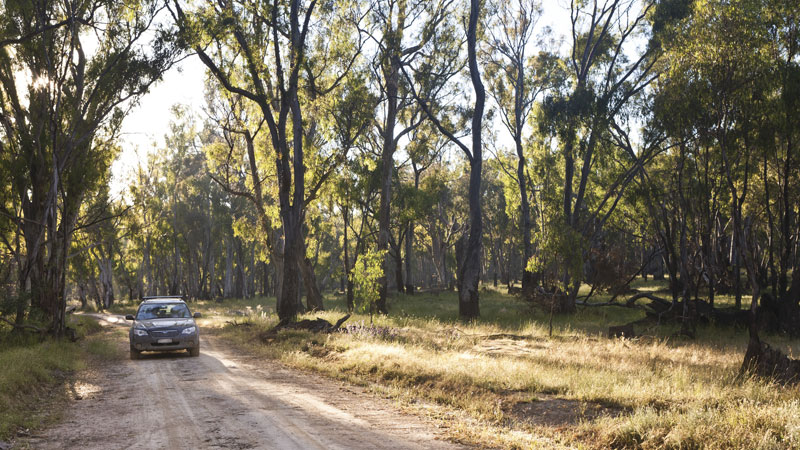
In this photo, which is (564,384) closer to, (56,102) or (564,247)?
(564,247)

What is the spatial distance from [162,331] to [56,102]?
→ 25.3ft

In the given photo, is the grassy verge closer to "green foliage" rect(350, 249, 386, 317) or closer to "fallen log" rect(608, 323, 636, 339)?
"green foliage" rect(350, 249, 386, 317)

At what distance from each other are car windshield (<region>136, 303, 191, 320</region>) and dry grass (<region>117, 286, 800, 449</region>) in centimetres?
259

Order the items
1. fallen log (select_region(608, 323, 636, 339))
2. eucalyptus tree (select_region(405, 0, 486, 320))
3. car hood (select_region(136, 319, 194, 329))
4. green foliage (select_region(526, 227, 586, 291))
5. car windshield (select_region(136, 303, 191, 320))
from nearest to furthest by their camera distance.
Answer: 1. car hood (select_region(136, 319, 194, 329))
2. car windshield (select_region(136, 303, 191, 320))
3. fallen log (select_region(608, 323, 636, 339))
4. green foliage (select_region(526, 227, 586, 291))
5. eucalyptus tree (select_region(405, 0, 486, 320))

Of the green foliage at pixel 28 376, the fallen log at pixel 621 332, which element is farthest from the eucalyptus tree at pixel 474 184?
the green foliage at pixel 28 376

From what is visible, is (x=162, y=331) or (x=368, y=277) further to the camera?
(x=368, y=277)

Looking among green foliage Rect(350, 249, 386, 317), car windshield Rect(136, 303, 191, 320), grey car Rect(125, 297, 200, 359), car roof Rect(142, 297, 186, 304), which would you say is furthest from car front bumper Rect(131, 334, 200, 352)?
green foliage Rect(350, 249, 386, 317)

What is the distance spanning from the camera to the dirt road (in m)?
6.85

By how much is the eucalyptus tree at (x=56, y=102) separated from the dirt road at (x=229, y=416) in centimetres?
803

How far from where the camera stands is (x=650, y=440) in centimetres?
653

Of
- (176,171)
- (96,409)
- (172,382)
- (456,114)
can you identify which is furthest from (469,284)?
(176,171)

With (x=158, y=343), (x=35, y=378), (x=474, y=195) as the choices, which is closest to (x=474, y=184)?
(x=474, y=195)

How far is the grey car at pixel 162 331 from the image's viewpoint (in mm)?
15234

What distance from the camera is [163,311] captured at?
1661 centimetres
